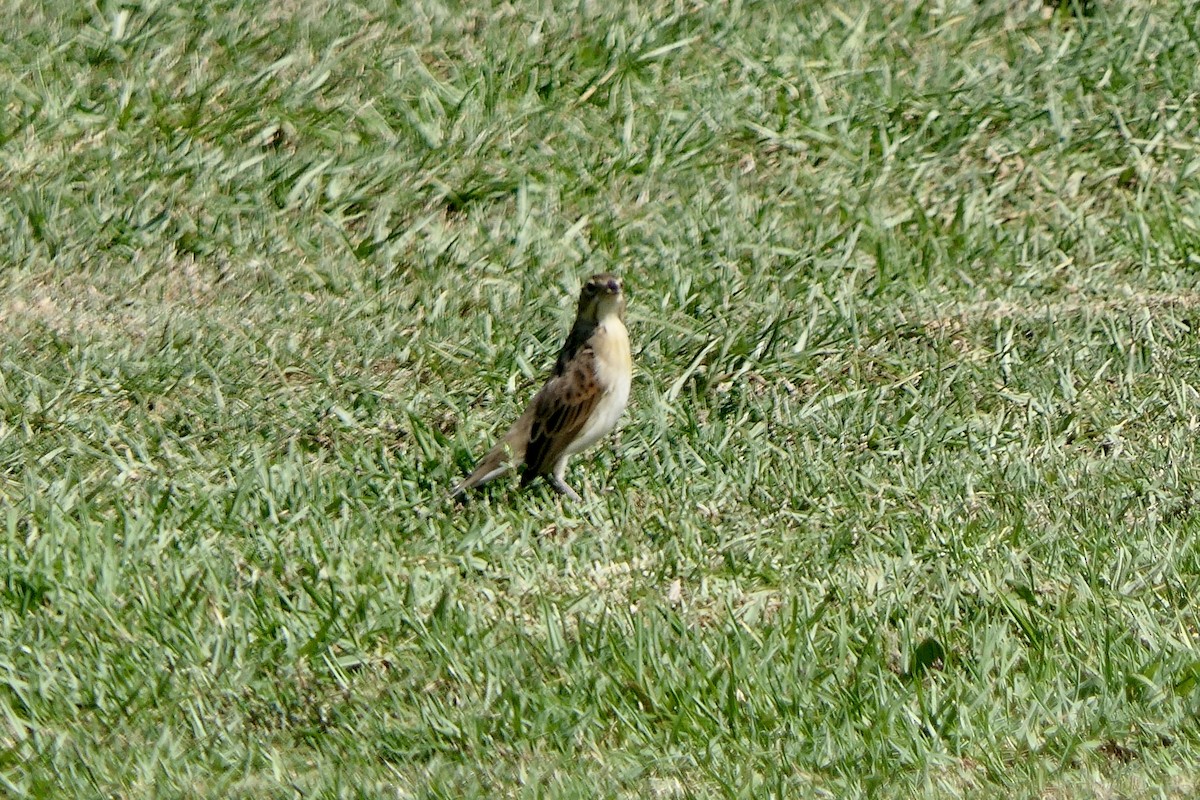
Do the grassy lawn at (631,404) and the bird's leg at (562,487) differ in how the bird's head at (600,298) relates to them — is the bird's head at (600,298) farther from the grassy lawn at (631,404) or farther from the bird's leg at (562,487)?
the bird's leg at (562,487)

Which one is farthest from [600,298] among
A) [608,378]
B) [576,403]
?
[576,403]

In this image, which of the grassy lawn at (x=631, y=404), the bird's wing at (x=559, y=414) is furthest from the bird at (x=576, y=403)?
the grassy lawn at (x=631, y=404)

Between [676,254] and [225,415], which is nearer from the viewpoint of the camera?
[225,415]

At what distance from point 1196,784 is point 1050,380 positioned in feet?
8.42

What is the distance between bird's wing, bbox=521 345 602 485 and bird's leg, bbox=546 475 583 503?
3.3 inches

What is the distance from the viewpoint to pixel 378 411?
7.44 metres

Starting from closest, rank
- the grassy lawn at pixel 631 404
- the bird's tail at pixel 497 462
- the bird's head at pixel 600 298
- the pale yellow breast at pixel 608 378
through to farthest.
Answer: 1. the grassy lawn at pixel 631 404
2. the bird's tail at pixel 497 462
3. the pale yellow breast at pixel 608 378
4. the bird's head at pixel 600 298

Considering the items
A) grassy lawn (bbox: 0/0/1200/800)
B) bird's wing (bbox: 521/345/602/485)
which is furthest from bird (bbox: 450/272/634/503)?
grassy lawn (bbox: 0/0/1200/800)

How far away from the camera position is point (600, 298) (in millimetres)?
7340

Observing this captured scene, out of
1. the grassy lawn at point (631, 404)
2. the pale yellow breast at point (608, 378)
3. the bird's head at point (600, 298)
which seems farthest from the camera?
the bird's head at point (600, 298)

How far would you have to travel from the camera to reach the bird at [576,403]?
693cm

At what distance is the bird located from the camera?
273 inches

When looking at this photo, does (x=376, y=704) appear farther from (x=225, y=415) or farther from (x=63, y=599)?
(x=225, y=415)

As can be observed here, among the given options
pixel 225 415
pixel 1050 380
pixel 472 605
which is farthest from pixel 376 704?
pixel 1050 380
